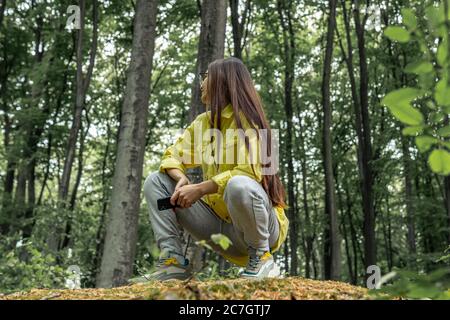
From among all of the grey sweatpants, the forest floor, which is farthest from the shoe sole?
the forest floor

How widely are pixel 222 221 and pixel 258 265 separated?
1.49 feet

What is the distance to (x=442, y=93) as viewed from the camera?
118 cm

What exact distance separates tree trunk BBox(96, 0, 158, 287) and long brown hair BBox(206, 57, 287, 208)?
3.26 metres

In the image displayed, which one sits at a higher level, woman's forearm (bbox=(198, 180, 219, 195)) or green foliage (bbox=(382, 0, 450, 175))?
green foliage (bbox=(382, 0, 450, 175))

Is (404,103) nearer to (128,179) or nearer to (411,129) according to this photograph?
(411,129)

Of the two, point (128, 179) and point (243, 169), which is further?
point (128, 179)

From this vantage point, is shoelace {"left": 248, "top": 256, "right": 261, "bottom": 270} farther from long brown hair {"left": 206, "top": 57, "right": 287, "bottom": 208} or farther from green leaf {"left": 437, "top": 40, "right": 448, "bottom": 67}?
green leaf {"left": 437, "top": 40, "right": 448, "bottom": 67}

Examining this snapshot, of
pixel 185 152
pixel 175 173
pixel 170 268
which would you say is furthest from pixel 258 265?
pixel 185 152

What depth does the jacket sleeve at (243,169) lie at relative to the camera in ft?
10.2

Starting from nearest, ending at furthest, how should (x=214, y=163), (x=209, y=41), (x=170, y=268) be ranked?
1. (x=170, y=268)
2. (x=214, y=163)
3. (x=209, y=41)

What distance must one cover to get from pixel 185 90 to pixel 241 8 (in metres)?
3.46

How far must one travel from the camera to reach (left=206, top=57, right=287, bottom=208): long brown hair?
10.9ft

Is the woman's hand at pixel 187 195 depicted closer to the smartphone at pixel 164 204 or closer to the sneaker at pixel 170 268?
the smartphone at pixel 164 204

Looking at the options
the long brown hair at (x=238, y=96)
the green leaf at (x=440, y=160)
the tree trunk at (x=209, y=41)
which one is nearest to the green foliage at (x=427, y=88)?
the green leaf at (x=440, y=160)
